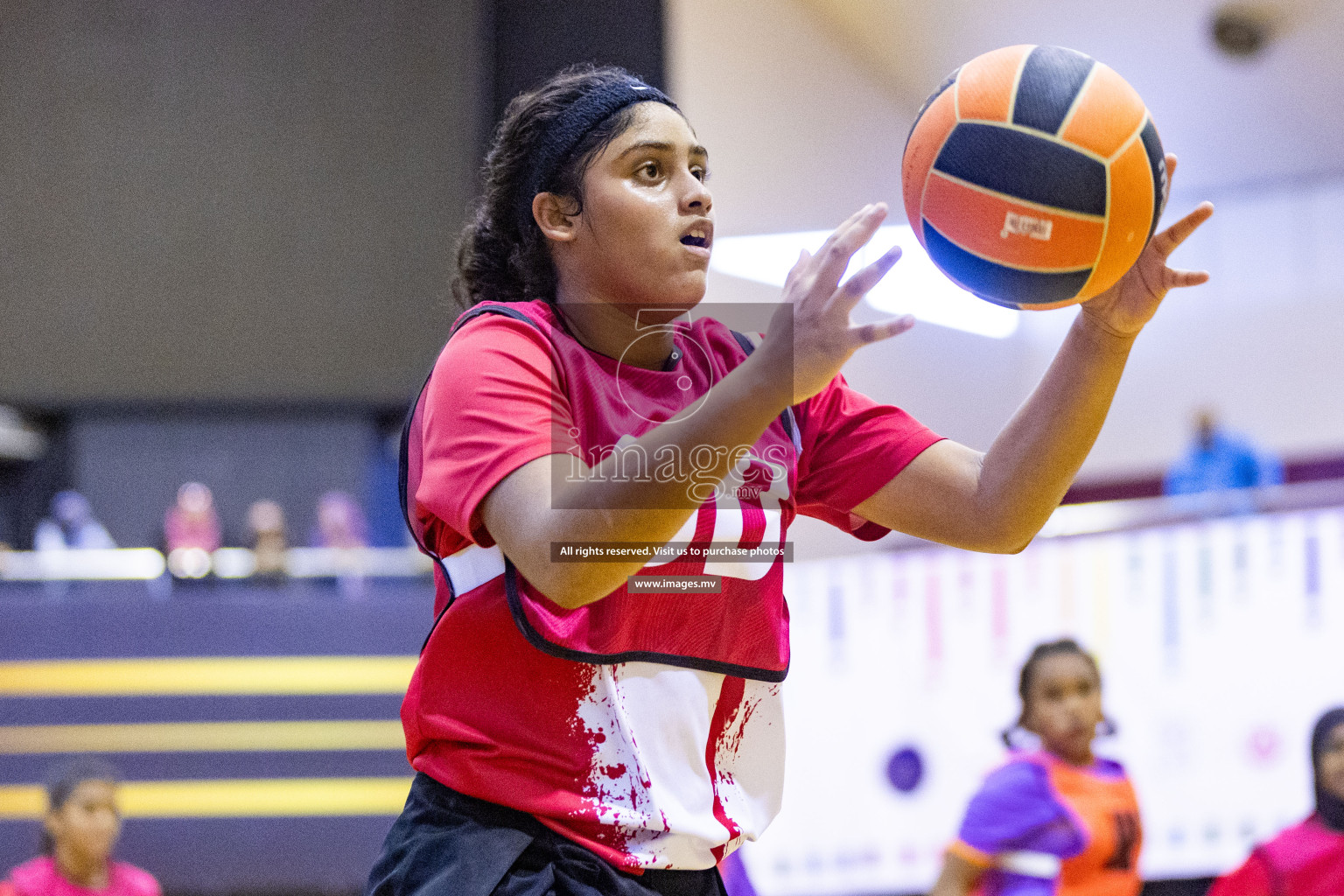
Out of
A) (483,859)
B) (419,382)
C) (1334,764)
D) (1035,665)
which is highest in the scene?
(483,859)

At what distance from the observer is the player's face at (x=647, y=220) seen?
1610mm

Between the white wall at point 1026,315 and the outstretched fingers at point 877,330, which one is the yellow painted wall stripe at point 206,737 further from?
the outstretched fingers at point 877,330

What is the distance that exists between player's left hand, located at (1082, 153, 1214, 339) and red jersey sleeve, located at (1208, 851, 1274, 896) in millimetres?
2489

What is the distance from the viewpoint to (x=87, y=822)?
189 inches

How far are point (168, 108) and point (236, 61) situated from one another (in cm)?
66

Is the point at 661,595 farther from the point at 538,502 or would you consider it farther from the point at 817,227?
the point at 817,227

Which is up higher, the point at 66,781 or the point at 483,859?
the point at 483,859

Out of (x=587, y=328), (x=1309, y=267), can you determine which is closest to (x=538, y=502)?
(x=587, y=328)

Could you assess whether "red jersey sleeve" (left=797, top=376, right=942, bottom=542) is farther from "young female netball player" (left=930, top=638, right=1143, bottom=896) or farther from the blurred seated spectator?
the blurred seated spectator

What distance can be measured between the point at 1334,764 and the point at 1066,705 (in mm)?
707

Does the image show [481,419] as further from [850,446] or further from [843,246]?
[850,446]

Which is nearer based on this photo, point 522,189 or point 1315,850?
point 522,189

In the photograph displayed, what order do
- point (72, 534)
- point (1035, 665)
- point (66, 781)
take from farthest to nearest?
1. point (72, 534)
2. point (66, 781)
3. point (1035, 665)

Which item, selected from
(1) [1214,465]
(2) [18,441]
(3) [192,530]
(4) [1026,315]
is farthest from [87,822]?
(4) [1026,315]
